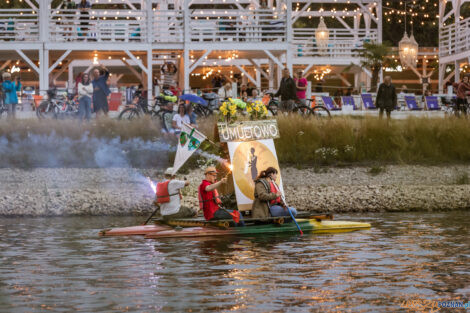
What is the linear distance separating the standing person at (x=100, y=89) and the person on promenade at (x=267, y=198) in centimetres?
1109

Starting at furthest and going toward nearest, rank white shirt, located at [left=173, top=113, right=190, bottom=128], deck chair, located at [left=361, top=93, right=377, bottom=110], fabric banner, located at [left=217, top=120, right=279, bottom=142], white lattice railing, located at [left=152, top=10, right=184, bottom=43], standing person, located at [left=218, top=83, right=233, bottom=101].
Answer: deck chair, located at [left=361, top=93, right=377, bottom=110]
white lattice railing, located at [left=152, top=10, right=184, bottom=43]
standing person, located at [left=218, top=83, right=233, bottom=101]
white shirt, located at [left=173, top=113, right=190, bottom=128]
fabric banner, located at [left=217, top=120, right=279, bottom=142]

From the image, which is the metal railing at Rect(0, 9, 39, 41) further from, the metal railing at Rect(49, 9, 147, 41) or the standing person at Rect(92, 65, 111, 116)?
the standing person at Rect(92, 65, 111, 116)

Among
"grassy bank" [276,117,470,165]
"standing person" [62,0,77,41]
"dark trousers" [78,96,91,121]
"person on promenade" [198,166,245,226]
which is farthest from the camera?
"standing person" [62,0,77,41]

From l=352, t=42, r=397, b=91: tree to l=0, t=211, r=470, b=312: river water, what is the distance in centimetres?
2567

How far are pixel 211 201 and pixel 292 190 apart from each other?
5.33 meters

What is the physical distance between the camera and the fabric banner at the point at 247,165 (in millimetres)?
17703

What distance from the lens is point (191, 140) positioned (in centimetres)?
1695

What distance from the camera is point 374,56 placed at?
4341 cm

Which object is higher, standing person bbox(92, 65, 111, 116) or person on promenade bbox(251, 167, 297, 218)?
standing person bbox(92, 65, 111, 116)

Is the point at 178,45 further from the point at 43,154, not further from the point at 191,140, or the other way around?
the point at 191,140

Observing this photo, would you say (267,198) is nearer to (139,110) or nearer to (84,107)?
(84,107)

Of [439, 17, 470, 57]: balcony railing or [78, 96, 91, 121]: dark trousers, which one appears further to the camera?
[439, 17, 470, 57]: balcony railing

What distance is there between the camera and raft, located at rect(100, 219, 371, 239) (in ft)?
53.7

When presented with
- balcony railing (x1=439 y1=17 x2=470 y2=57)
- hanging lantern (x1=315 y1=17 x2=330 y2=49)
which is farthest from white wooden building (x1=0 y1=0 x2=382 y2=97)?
balcony railing (x1=439 y1=17 x2=470 y2=57)
